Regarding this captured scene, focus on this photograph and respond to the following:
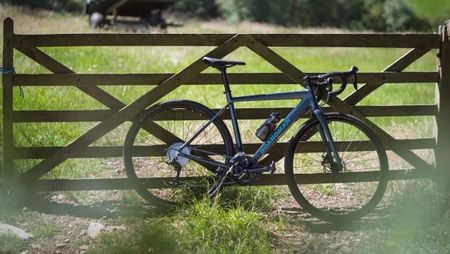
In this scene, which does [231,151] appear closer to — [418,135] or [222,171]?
[222,171]

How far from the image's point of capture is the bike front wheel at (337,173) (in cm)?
566

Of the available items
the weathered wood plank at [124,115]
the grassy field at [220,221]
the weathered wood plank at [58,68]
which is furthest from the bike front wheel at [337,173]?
the weathered wood plank at [58,68]

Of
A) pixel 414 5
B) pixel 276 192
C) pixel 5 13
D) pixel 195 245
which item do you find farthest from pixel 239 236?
pixel 5 13

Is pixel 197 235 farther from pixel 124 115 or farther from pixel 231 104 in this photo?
pixel 124 115

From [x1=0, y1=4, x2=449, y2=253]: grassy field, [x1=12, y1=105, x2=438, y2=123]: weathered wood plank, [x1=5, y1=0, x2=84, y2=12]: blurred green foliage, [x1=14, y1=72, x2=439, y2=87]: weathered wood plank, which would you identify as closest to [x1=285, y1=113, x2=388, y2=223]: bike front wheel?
[x1=0, y1=4, x2=449, y2=253]: grassy field

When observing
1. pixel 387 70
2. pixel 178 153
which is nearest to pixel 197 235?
pixel 178 153

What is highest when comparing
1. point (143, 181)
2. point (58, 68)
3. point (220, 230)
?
point (58, 68)

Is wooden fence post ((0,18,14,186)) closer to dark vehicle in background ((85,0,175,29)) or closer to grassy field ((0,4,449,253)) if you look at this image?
grassy field ((0,4,449,253))

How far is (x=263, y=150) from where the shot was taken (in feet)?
18.8

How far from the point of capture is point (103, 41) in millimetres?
5980

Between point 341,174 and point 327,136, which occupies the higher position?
point 327,136

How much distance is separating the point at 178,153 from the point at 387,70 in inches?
89.4

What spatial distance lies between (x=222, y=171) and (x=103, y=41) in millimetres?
1692

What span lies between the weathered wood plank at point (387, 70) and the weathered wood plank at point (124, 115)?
1.29 m
